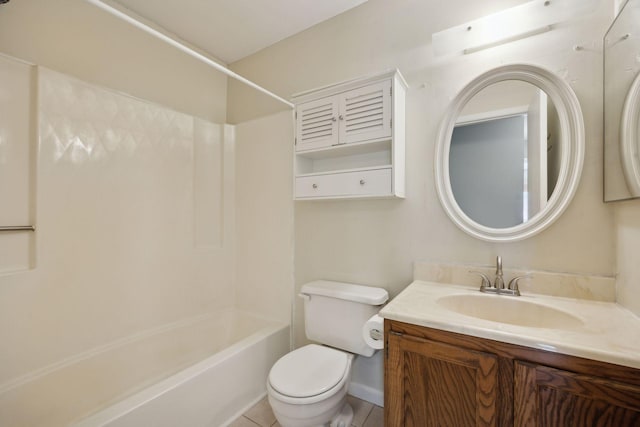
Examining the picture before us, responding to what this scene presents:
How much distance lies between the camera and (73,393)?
4.93 feet

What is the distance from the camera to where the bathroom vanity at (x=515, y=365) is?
29.6 inches

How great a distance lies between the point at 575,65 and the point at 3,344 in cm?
303

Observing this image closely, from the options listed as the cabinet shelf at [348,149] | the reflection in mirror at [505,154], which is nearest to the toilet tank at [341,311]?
the reflection in mirror at [505,154]

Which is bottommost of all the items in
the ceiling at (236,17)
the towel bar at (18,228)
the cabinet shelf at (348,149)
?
the towel bar at (18,228)

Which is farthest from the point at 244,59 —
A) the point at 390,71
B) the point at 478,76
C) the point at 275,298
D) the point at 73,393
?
the point at 73,393

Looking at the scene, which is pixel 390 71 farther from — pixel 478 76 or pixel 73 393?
pixel 73 393

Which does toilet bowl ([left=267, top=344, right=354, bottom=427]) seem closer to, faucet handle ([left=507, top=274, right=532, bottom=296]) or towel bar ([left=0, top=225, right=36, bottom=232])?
faucet handle ([left=507, top=274, right=532, bottom=296])

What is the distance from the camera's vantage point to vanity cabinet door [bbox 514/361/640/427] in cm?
73

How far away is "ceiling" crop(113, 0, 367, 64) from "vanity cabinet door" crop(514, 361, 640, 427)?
2.14m

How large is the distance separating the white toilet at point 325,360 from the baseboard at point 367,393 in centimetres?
12

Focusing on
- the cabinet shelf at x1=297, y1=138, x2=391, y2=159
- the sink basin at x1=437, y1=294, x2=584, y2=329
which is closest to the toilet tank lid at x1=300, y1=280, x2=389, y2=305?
the sink basin at x1=437, y1=294, x2=584, y2=329

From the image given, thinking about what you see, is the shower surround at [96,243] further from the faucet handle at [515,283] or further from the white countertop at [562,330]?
the faucet handle at [515,283]

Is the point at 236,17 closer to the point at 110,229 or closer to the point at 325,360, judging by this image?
the point at 110,229

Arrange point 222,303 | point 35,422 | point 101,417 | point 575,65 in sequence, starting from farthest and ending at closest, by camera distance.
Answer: point 222,303 → point 35,422 → point 575,65 → point 101,417
